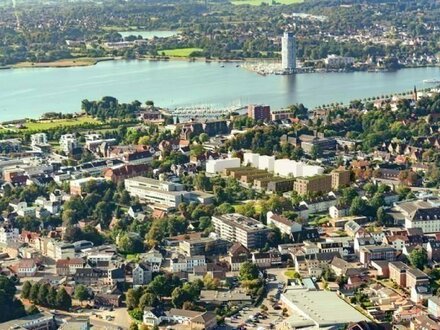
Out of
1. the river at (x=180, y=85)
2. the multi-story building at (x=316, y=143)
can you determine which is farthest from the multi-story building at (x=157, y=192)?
the river at (x=180, y=85)

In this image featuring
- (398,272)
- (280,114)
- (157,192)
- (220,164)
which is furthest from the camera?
(280,114)

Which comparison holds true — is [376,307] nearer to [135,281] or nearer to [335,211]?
[135,281]

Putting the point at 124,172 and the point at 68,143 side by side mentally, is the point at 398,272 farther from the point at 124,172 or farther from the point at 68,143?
the point at 68,143

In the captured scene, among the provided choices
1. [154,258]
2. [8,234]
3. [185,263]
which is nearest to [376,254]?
[185,263]

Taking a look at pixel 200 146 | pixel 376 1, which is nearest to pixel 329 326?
pixel 200 146

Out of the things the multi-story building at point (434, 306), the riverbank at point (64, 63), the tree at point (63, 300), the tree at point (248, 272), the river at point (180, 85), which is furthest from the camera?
the riverbank at point (64, 63)

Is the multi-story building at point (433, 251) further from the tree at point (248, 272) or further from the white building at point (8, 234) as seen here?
the white building at point (8, 234)
